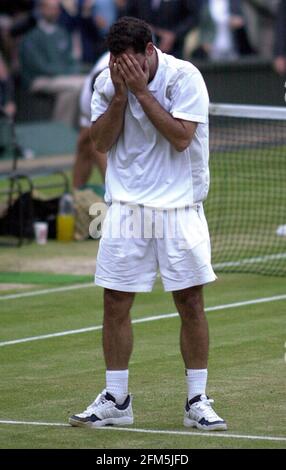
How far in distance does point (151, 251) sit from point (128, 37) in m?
1.17

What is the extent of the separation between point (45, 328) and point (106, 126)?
3.50m

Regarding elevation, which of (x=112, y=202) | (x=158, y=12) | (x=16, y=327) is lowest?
(x=16, y=327)

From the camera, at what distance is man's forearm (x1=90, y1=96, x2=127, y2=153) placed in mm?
7699

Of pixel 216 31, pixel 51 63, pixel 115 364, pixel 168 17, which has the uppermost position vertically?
pixel 168 17

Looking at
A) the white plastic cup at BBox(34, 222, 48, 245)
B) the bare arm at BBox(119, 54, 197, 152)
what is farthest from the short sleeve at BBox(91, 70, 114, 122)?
the white plastic cup at BBox(34, 222, 48, 245)

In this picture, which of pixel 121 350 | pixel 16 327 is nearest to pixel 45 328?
pixel 16 327

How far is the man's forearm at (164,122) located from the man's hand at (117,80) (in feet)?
0.33

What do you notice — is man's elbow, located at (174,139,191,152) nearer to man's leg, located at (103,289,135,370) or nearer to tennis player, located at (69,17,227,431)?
tennis player, located at (69,17,227,431)

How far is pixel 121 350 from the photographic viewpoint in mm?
7867

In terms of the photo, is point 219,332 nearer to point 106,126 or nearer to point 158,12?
point 106,126

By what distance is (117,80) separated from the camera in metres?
7.63

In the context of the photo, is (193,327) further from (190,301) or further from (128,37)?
(128,37)

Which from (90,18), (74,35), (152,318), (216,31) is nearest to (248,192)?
(152,318)

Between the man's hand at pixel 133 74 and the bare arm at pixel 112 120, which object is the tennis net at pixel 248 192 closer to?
the bare arm at pixel 112 120
